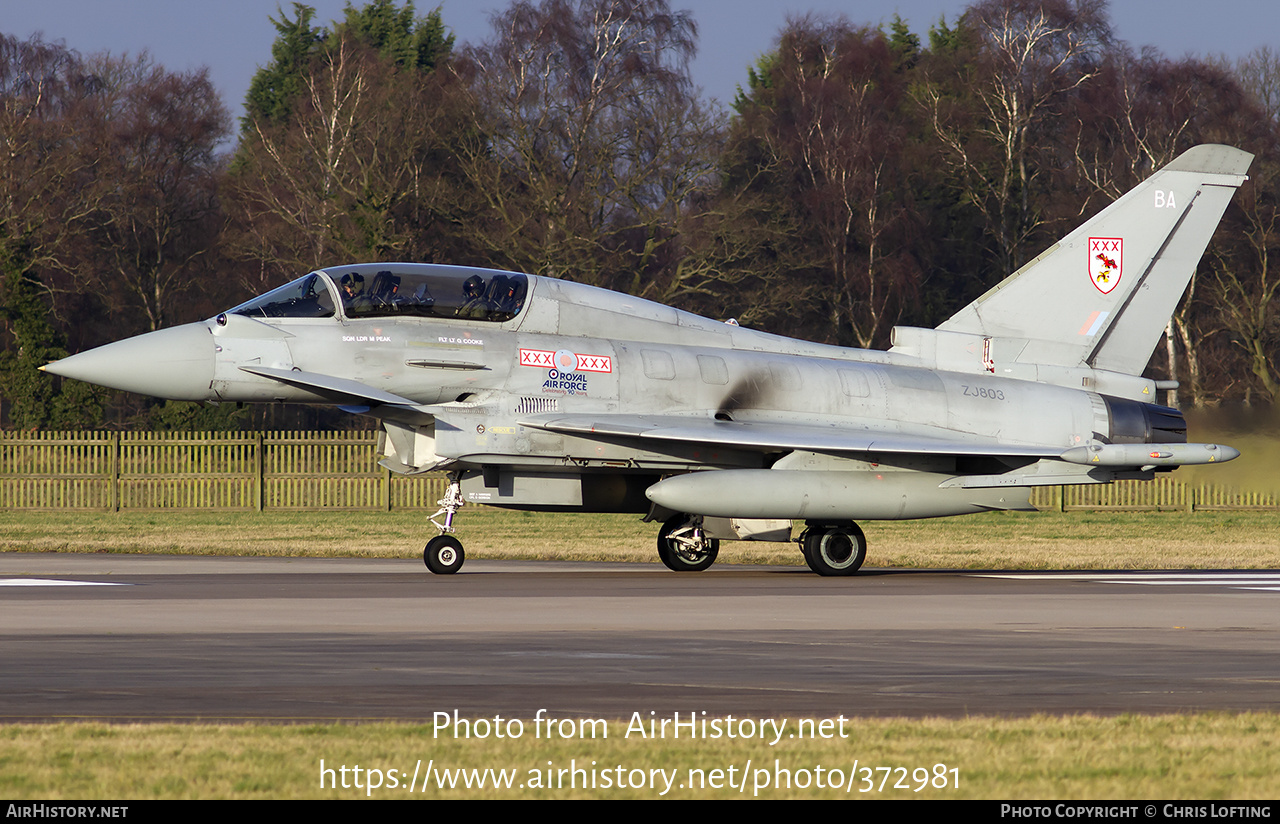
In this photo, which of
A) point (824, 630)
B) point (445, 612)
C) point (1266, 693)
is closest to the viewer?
point (1266, 693)

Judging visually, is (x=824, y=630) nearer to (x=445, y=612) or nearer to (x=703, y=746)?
(x=445, y=612)

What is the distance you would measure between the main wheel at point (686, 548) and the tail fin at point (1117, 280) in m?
4.27

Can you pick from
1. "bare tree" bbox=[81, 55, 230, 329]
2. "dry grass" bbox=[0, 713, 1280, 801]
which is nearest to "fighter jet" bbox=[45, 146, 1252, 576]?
"dry grass" bbox=[0, 713, 1280, 801]

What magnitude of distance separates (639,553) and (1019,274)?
700 cm

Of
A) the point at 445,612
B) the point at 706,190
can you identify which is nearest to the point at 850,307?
the point at 706,190

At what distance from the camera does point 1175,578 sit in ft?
60.6

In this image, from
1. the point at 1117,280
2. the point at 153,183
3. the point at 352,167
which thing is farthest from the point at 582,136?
the point at 1117,280

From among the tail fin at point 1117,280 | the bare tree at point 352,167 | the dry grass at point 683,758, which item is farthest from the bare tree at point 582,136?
the dry grass at point 683,758

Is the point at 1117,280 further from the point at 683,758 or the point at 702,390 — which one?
the point at 683,758

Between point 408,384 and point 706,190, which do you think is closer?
point 408,384

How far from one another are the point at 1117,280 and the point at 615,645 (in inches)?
474

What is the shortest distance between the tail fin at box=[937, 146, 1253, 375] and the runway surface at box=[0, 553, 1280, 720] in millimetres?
3741

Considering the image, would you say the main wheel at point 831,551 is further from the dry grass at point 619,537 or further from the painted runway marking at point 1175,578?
the dry grass at point 619,537

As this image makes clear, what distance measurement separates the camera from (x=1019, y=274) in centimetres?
2006
